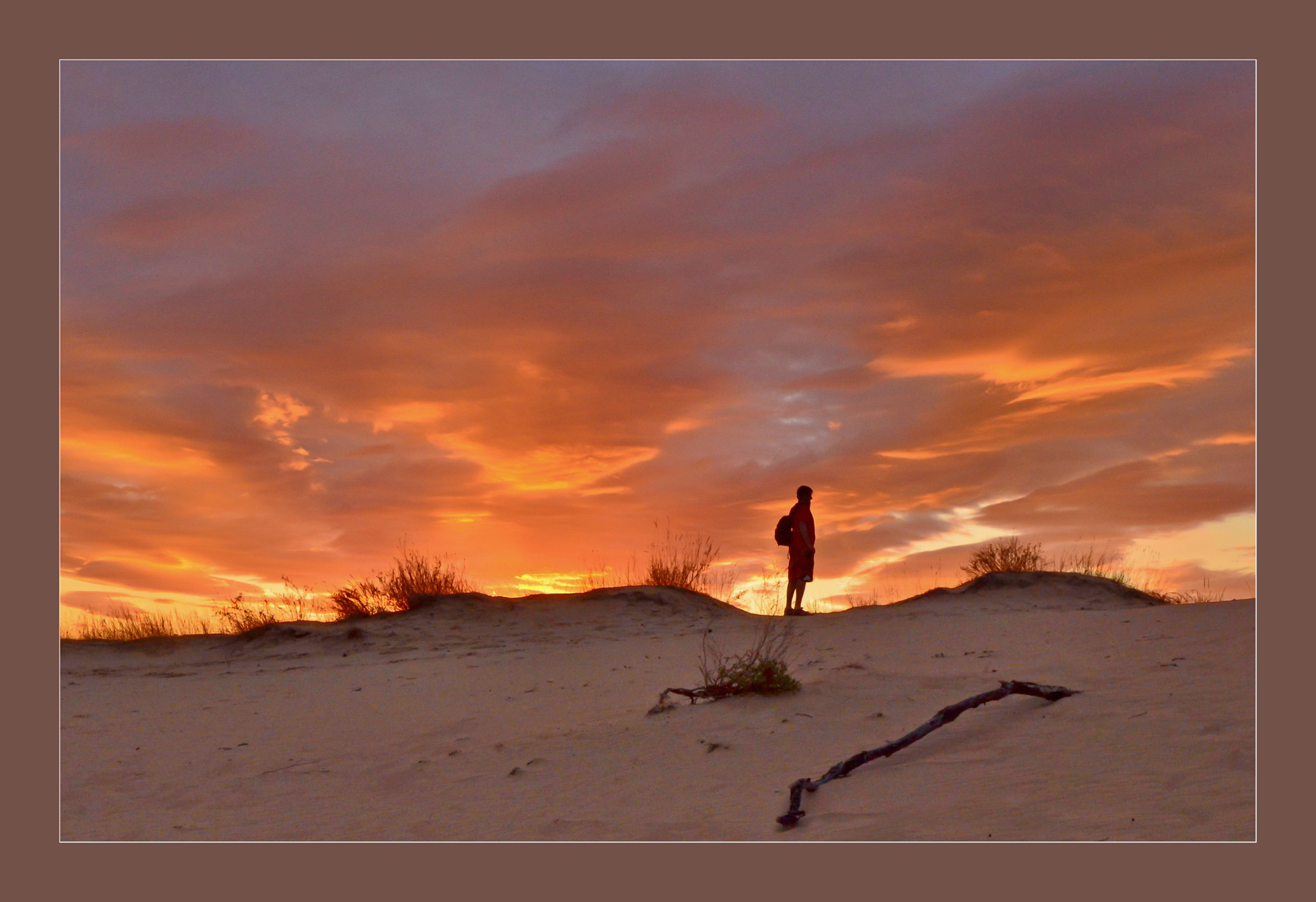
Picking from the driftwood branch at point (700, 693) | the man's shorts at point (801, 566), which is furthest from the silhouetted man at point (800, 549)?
the driftwood branch at point (700, 693)

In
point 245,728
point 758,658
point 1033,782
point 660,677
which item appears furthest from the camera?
point 660,677

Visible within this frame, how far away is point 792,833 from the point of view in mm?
5258

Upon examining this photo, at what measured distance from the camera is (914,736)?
20.8 feet

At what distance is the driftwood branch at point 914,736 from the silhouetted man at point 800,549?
7590 mm

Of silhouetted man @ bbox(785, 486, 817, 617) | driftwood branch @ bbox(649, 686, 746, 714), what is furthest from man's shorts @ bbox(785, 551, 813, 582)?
driftwood branch @ bbox(649, 686, 746, 714)

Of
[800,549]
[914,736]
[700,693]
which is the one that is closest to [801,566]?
[800,549]

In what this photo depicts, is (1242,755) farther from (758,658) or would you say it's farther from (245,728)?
(245,728)

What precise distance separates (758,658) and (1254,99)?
18.5 ft

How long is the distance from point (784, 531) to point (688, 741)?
8.17 meters

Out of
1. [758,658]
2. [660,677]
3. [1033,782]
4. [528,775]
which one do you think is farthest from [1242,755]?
[660,677]

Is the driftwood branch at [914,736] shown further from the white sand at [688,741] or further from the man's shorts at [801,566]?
the man's shorts at [801,566]

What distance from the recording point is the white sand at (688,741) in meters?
5.48

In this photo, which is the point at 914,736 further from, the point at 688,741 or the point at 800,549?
the point at 800,549

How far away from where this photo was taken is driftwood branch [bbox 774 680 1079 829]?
5.54 m
